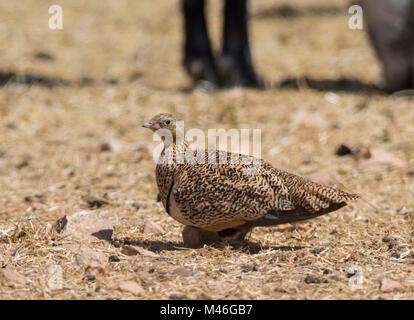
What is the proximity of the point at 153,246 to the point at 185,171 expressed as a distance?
589 millimetres

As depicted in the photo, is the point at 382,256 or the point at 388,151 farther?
the point at 388,151

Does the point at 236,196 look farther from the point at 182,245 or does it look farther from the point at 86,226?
the point at 86,226

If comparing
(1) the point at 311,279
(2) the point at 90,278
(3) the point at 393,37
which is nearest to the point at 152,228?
(2) the point at 90,278

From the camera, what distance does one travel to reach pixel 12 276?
378 centimetres

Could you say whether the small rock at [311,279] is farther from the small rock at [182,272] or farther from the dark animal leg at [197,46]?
the dark animal leg at [197,46]

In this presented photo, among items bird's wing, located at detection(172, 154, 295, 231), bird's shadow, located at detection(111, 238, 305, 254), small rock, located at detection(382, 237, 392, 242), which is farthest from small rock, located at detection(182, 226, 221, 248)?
small rock, located at detection(382, 237, 392, 242)

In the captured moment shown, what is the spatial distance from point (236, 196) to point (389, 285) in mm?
1147

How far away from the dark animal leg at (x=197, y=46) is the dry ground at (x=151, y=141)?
45 centimetres

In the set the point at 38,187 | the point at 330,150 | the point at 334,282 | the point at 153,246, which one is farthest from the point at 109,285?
the point at 330,150

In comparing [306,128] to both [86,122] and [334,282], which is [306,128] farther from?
[334,282]

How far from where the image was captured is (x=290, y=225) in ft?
16.7

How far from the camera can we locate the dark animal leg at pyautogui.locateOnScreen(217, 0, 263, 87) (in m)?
9.49

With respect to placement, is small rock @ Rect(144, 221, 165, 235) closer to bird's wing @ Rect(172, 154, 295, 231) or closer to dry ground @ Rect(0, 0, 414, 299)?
dry ground @ Rect(0, 0, 414, 299)

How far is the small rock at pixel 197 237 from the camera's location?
462 cm
